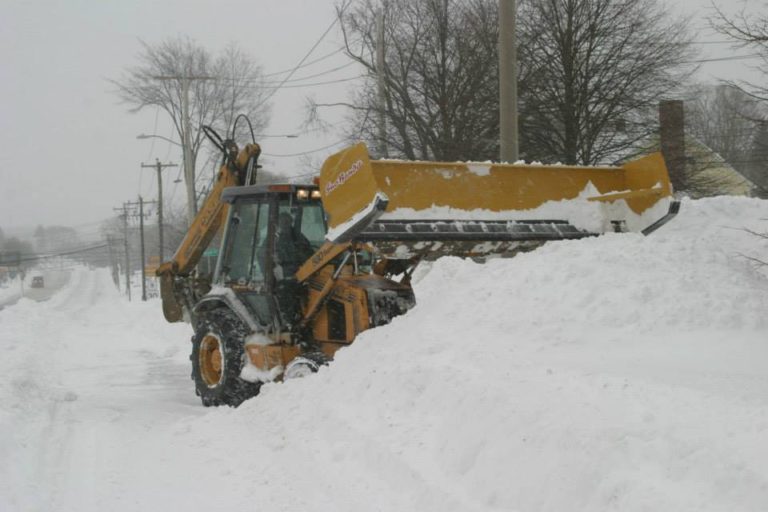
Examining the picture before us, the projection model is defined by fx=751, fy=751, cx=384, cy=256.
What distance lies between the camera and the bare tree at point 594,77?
1955 centimetres

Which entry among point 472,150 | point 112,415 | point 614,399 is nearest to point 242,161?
point 112,415

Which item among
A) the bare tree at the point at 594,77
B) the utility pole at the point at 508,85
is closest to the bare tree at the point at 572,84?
the bare tree at the point at 594,77

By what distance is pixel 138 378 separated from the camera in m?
11.3

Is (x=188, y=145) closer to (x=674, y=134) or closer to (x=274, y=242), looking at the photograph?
(x=674, y=134)

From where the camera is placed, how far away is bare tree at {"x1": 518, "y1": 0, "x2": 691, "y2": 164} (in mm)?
19547

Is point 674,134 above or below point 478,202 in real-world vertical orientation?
above

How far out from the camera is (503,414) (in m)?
4.60

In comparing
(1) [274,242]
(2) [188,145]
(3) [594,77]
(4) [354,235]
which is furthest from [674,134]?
(2) [188,145]

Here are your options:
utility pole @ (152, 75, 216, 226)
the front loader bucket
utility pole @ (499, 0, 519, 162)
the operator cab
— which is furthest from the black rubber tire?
utility pole @ (152, 75, 216, 226)

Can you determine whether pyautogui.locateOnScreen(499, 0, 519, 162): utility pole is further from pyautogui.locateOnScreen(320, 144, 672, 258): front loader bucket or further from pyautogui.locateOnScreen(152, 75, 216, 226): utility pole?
pyautogui.locateOnScreen(152, 75, 216, 226): utility pole

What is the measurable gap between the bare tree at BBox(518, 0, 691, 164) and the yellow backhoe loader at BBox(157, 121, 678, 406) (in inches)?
451

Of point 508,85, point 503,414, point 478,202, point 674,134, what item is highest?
point 674,134

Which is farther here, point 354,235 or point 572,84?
point 572,84

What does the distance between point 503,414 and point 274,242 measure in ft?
13.6
